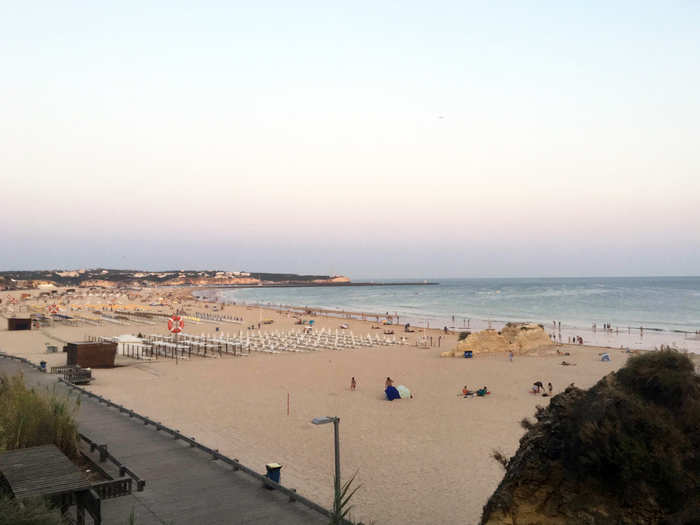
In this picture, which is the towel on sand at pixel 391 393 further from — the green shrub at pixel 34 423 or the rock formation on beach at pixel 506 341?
the rock formation on beach at pixel 506 341

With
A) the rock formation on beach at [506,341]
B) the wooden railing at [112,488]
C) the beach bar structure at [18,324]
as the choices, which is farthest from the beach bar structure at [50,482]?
the beach bar structure at [18,324]

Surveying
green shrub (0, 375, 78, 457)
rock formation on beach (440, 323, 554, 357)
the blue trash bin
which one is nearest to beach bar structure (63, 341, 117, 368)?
green shrub (0, 375, 78, 457)

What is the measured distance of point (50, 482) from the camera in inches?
268

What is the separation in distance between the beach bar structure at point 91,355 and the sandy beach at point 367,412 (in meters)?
0.89

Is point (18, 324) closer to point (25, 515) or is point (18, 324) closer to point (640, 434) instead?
point (25, 515)

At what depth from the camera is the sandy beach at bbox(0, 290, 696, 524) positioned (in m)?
10.9

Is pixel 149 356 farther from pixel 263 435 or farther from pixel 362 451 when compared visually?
pixel 362 451

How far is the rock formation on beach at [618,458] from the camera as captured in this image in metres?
5.73

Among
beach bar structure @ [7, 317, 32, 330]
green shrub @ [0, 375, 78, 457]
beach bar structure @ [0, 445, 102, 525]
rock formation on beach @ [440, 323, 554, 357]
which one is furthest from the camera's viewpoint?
beach bar structure @ [7, 317, 32, 330]

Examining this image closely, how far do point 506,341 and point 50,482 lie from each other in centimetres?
2911

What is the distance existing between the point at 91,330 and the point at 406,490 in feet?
122

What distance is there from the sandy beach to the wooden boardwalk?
1.80m

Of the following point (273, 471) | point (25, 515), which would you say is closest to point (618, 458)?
point (273, 471)

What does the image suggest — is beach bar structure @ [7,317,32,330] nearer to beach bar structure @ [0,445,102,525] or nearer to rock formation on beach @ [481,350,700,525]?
beach bar structure @ [0,445,102,525]
